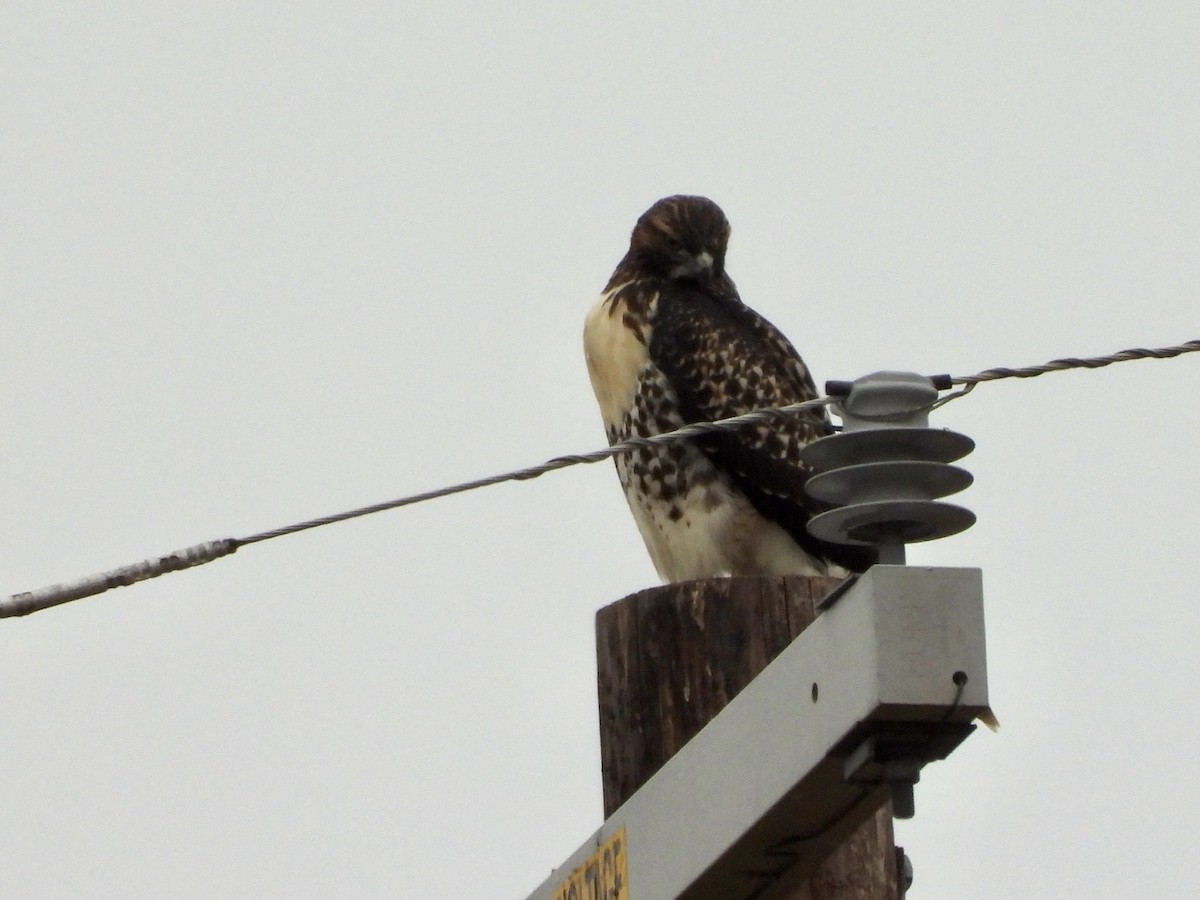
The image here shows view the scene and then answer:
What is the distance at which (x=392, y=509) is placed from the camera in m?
3.66

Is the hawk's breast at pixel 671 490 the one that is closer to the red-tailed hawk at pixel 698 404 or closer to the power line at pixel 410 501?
the red-tailed hawk at pixel 698 404

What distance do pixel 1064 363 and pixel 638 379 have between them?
3.34m

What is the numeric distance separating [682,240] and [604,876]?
384cm

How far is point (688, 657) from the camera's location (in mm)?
4270

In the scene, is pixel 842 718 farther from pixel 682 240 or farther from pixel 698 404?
pixel 682 240

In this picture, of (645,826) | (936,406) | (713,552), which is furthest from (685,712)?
(713,552)

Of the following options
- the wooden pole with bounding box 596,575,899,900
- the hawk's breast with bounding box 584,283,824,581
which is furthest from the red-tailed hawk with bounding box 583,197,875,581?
the wooden pole with bounding box 596,575,899,900

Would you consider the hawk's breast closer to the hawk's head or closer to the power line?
the hawk's head

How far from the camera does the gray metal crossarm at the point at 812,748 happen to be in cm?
280

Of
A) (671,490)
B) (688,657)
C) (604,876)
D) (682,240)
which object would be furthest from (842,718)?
(682,240)

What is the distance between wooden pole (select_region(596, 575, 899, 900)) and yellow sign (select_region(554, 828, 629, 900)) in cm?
43

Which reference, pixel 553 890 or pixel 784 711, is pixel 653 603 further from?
pixel 784 711

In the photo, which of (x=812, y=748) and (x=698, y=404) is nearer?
(x=812, y=748)

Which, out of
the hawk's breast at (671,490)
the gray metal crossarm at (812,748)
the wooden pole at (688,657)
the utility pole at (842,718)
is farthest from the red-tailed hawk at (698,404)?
the gray metal crossarm at (812,748)
